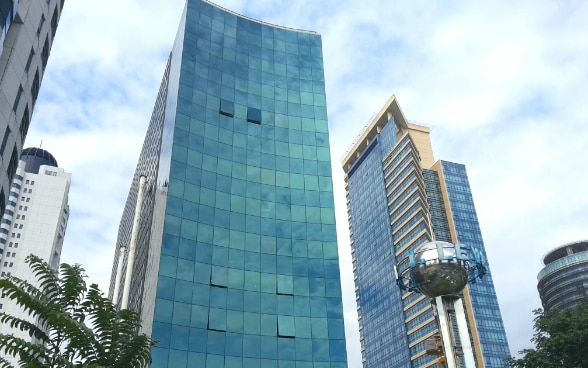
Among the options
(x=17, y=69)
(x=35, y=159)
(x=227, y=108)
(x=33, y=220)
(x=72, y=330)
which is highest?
(x=35, y=159)

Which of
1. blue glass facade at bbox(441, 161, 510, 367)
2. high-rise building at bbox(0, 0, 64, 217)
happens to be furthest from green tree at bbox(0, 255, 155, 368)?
blue glass facade at bbox(441, 161, 510, 367)

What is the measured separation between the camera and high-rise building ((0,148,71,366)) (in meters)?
135

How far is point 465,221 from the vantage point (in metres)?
139

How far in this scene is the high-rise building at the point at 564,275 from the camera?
6388 inches

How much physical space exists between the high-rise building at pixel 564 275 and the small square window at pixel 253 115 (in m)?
143

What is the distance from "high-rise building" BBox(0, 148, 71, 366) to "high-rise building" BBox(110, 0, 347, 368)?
92721mm

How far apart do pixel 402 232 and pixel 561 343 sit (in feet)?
347

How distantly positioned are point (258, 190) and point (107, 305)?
36107mm

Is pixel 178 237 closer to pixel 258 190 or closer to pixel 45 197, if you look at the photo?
pixel 258 190

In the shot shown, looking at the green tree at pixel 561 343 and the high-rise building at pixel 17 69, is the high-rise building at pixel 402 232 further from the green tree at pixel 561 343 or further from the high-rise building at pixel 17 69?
the high-rise building at pixel 17 69

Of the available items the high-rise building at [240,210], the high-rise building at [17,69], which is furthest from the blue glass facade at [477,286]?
the high-rise building at [17,69]

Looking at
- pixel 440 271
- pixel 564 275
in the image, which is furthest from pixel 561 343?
pixel 564 275

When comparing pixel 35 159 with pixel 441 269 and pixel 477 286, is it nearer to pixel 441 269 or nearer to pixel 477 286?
pixel 477 286

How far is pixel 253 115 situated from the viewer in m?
53.9
